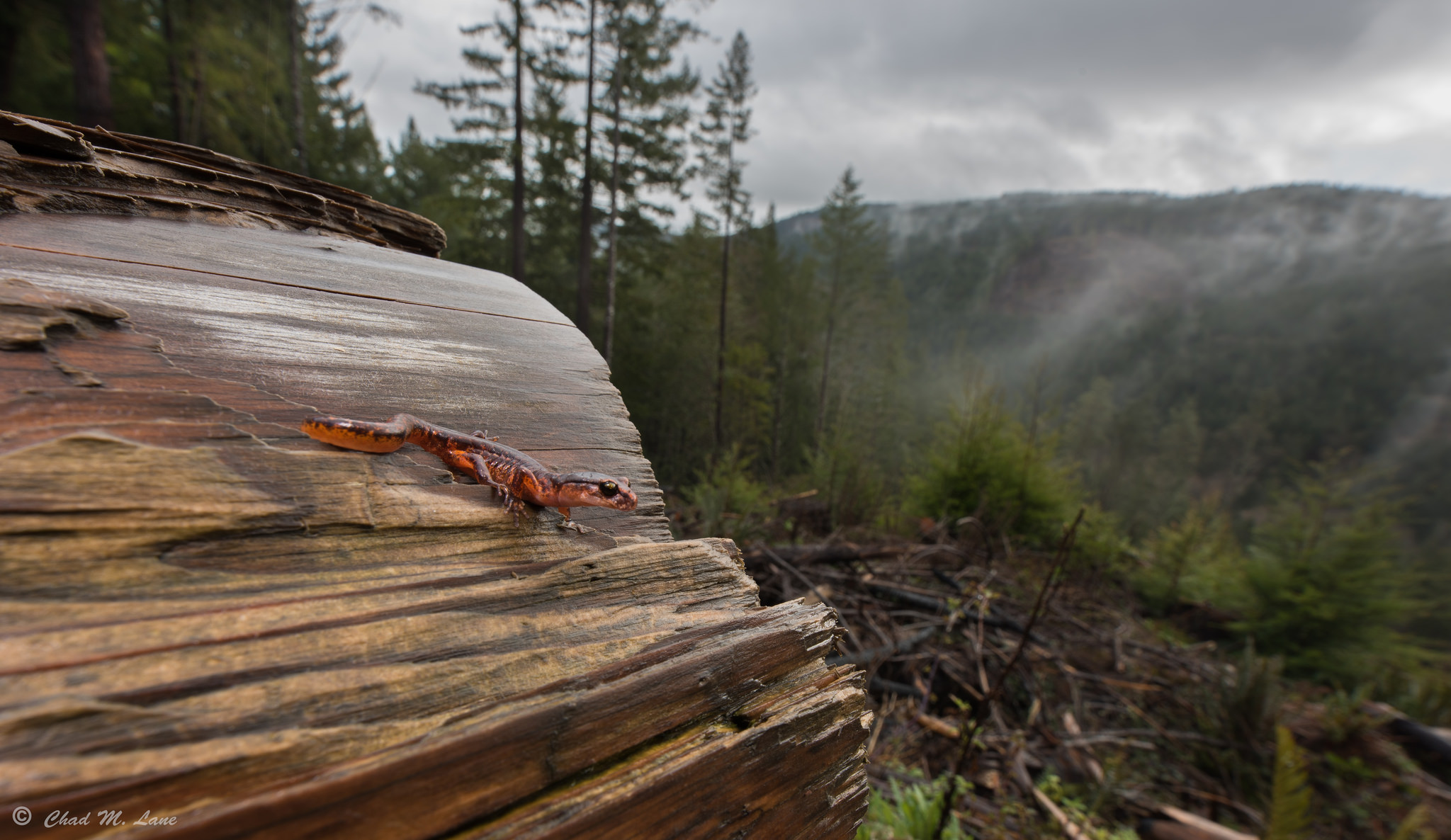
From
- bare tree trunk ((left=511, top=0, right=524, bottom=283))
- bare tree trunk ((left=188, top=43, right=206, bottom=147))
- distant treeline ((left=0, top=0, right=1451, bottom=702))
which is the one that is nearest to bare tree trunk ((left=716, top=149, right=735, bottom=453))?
distant treeline ((left=0, top=0, right=1451, bottom=702))

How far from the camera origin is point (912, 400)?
26.8 m

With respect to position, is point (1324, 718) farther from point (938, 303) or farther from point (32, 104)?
point (938, 303)

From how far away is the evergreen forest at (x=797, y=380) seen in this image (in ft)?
24.1

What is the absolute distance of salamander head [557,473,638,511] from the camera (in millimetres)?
1314

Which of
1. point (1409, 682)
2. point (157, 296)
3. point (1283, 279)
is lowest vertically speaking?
point (1409, 682)

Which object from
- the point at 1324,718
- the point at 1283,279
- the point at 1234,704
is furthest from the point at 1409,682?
the point at 1283,279

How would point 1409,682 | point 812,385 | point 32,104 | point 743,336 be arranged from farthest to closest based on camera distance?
point 812,385
point 743,336
point 32,104
point 1409,682

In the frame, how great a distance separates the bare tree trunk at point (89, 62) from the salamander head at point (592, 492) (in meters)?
10.6

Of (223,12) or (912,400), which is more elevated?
(223,12)

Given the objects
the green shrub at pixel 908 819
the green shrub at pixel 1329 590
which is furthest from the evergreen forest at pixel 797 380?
the green shrub at pixel 908 819

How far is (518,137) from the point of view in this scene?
11734mm

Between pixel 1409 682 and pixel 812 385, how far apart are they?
19614mm

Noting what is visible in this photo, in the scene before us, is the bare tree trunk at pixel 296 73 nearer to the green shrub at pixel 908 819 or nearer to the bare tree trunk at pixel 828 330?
the green shrub at pixel 908 819

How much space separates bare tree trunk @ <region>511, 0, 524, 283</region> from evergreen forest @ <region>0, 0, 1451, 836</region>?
8cm
